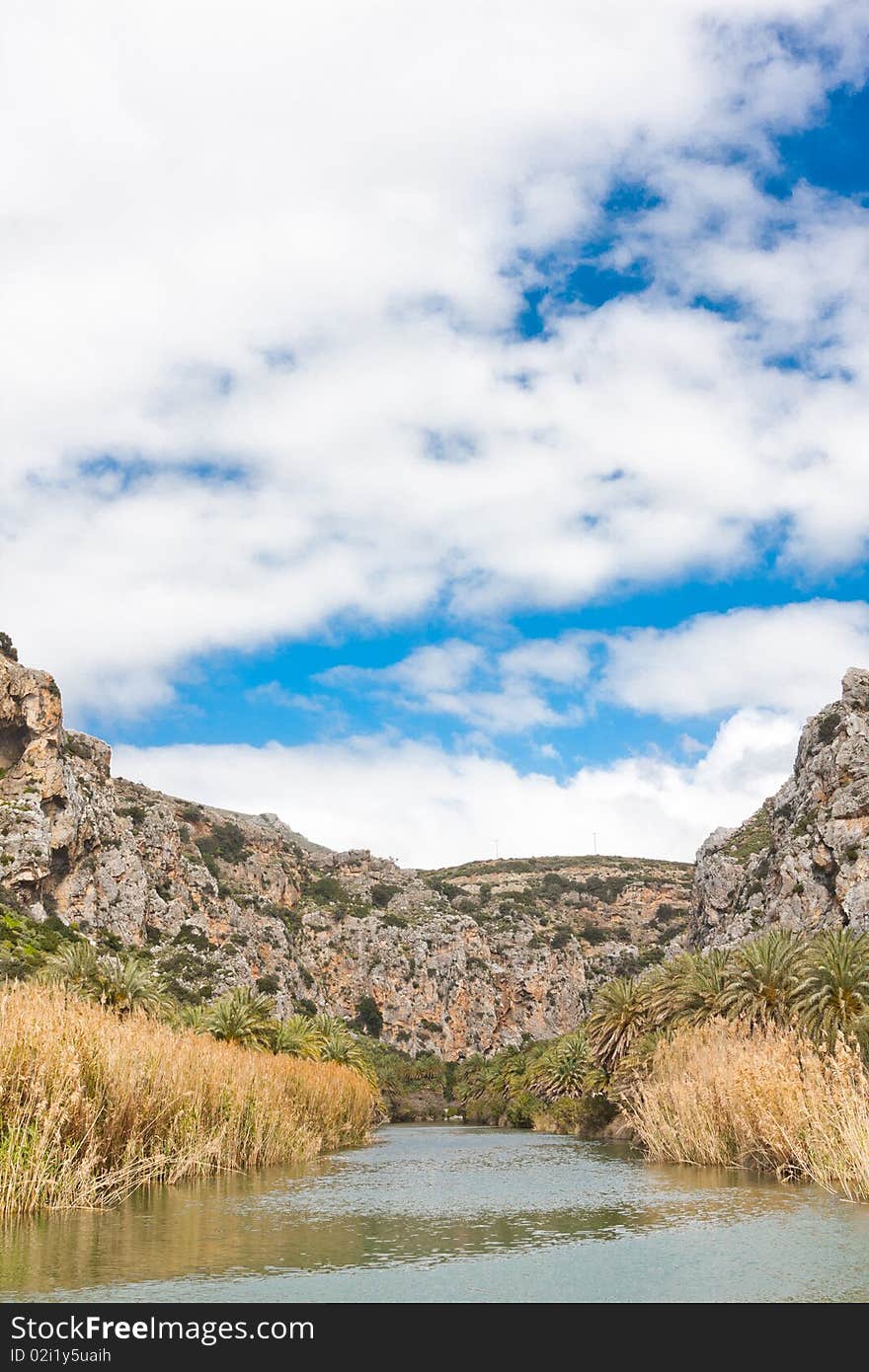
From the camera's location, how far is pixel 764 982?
43.0 meters

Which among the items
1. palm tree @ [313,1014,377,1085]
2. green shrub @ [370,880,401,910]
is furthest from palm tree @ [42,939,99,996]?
green shrub @ [370,880,401,910]

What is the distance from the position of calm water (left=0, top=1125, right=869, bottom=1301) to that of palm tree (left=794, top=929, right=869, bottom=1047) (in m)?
9.56

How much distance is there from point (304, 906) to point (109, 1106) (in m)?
125

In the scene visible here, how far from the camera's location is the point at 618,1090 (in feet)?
175

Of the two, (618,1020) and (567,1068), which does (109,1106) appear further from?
(567,1068)

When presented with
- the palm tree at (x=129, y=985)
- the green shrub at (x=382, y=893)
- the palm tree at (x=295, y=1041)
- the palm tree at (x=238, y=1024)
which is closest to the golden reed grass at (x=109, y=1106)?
the palm tree at (x=129, y=985)

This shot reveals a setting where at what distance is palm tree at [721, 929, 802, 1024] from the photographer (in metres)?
42.1

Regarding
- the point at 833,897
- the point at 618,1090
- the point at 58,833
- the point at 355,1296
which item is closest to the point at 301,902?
the point at 58,833

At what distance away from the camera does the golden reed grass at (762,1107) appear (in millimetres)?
21609

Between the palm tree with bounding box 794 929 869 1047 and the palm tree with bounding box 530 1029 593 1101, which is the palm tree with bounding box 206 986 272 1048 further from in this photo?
the palm tree with bounding box 530 1029 593 1101

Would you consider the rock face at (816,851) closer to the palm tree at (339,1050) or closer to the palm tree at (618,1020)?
the palm tree at (618,1020)

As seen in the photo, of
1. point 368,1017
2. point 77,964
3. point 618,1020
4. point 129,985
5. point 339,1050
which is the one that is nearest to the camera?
point 77,964

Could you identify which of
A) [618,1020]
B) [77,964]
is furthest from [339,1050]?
[77,964]
